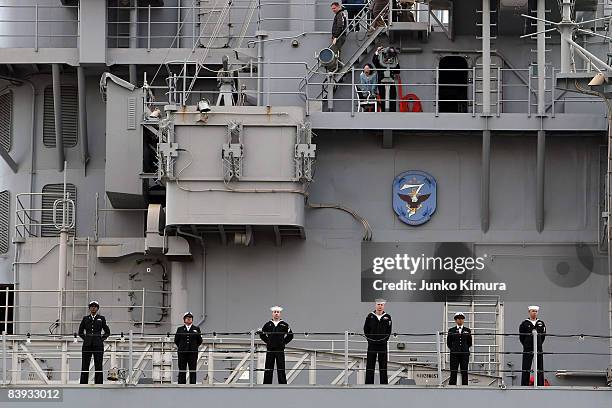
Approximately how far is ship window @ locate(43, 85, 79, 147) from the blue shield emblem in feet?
18.7

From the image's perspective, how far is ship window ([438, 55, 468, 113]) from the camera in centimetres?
2830

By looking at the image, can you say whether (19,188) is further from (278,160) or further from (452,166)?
(452,166)

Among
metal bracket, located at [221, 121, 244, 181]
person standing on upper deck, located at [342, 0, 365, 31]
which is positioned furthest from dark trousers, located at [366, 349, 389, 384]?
person standing on upper deck, located at [342, 0, 365, 31]

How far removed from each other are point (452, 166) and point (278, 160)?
8.86 ft

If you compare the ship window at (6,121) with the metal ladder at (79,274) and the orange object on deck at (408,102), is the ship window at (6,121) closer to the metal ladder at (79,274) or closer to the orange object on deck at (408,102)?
the metal ladder at (79,274)

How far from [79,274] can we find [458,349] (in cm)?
668

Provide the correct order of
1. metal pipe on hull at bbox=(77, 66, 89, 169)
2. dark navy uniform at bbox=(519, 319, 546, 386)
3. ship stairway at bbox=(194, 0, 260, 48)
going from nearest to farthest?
1. dark navy uniform at bbox=(519, 319, 546, 386)
2. metal pipe on hull at bbox=(77, 66, 89, 169)
3. ship stairway at bbox=(194, 0, 260, 48)

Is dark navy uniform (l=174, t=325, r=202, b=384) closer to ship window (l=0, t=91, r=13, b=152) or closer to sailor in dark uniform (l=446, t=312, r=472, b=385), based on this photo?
sailor in dark uniform (l=446, t=312, r=472, b=385)

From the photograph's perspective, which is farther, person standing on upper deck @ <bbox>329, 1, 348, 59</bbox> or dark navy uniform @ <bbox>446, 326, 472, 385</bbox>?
person standing on upper deck @ <bbox>329, 1, 348, 59</bbox>

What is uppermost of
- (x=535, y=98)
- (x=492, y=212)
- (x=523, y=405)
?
(x=535, y=98)

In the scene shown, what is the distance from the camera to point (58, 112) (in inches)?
1163

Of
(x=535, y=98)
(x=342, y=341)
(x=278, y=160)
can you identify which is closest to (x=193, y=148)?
(x=278, y=160)

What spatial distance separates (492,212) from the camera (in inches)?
1086

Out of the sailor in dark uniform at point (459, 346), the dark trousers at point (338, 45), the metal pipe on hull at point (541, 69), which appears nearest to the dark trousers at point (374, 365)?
the sailor in dark uniform at point (459, 346)
